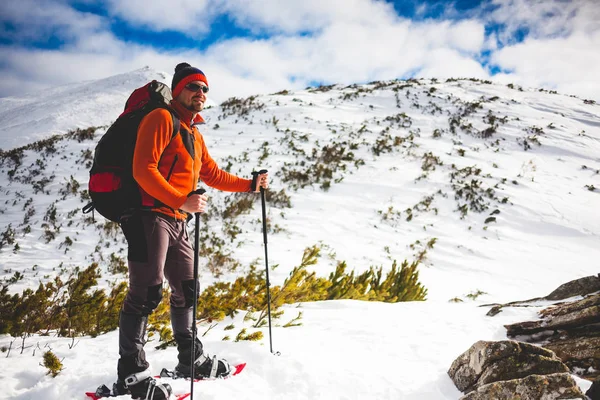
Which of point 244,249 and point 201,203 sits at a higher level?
point 201,203

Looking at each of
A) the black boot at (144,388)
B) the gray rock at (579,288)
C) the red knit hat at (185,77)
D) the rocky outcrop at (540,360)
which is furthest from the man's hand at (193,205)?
the gray rock at (579,288)

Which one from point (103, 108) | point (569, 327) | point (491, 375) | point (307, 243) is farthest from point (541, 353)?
point (103, 108)

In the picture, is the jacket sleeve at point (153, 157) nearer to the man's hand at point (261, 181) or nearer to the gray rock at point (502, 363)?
the man's hand at point (261, 181)

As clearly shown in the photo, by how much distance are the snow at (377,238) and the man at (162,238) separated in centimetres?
32

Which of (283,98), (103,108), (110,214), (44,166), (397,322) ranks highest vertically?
(103,108)

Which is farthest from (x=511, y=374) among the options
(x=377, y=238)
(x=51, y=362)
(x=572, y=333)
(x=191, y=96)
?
(x=377, y=238)

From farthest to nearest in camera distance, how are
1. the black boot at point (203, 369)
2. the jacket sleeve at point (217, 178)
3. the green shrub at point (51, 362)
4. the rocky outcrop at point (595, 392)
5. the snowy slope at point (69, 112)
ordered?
the snowy slope at point (69, 112)
the jacket sleeve at point (217, 178)
the black boot at point (203, 369)
the green shrub at point (51, 362)
the rocky outcrop at point (595, 392)

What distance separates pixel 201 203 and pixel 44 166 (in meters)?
14.0

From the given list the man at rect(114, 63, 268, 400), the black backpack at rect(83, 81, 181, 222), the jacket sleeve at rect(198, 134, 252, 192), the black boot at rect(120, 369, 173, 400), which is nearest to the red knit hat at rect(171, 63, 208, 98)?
the man at rect(114, 63, 268, 400)

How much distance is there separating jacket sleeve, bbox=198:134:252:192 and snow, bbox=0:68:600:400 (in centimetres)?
146

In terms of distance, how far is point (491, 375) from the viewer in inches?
82.9

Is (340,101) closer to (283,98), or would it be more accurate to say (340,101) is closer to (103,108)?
(283,98)

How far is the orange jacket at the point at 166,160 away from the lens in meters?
1.90

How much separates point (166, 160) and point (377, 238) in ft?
24.0
